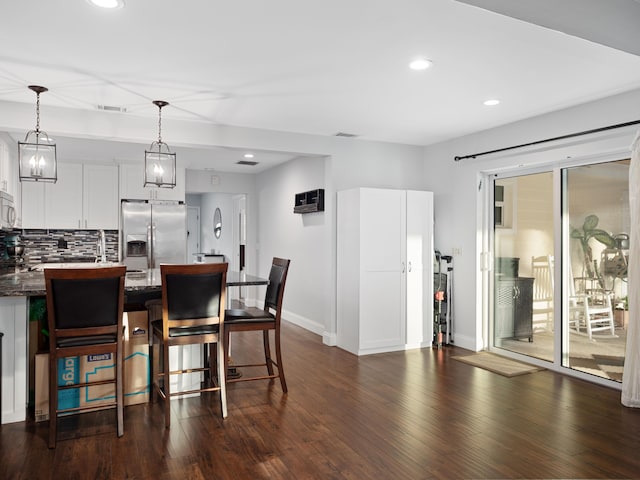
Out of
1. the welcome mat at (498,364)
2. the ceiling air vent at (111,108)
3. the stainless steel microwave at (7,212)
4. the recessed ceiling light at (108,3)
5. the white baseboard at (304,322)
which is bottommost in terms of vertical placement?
the welcome mat at (498,364)

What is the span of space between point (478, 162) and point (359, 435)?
3360mm

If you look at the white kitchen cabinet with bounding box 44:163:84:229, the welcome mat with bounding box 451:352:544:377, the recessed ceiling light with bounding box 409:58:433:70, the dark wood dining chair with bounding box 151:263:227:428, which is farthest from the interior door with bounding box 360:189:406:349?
the white kitchen cabinet with bounding box 44:163:84:229

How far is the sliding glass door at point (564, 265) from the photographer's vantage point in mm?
4059

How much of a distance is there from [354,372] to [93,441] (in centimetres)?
227

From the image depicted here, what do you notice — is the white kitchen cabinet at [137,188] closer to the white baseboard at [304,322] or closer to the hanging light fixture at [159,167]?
the white baseboard at [304,322]

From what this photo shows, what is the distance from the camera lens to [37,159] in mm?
3662

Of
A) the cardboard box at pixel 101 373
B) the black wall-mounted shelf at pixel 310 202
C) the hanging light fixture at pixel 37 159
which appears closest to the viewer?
the cardboard box at pixel 101 373

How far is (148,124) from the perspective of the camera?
4641 mm

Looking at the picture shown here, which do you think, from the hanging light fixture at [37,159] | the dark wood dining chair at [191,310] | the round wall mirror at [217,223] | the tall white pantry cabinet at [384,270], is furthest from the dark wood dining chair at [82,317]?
the round wall mirror at [217,223]

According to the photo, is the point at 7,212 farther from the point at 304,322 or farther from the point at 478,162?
the point at 478,162

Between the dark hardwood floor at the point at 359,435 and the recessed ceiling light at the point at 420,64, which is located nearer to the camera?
the dark hardwood floor at the point at 359,435

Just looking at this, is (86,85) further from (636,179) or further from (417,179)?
(636,179)

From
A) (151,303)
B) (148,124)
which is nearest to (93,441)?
(151,303)

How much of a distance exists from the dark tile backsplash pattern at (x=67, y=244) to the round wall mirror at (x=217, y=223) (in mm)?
3175
